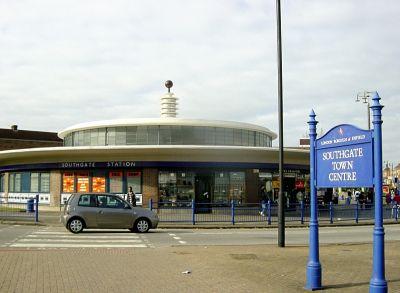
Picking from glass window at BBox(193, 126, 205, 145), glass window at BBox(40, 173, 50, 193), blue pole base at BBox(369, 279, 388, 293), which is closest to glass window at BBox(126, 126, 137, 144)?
glass window at BBox(193, 126, 205, 145)

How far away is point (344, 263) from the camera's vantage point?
39.4ft

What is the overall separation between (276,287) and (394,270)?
3473mm

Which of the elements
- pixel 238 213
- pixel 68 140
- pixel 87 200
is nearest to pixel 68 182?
pixel 68 140

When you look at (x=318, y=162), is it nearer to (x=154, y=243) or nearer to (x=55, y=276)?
(x=55, y=276)

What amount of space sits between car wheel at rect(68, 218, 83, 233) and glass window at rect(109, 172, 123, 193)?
1315 cm

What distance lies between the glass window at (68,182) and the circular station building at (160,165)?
0.21 feet

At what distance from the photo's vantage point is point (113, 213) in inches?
793

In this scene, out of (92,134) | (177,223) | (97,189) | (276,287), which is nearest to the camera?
(276,287)

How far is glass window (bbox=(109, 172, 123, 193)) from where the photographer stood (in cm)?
3319

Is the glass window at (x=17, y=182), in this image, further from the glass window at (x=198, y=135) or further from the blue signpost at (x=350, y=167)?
the blue signpost at (x=350, y=167)

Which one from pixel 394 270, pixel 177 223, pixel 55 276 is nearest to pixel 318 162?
pixel 394 270

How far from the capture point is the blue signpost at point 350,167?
307 inches

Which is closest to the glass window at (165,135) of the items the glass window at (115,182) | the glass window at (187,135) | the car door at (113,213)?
the glass window at (187,135)

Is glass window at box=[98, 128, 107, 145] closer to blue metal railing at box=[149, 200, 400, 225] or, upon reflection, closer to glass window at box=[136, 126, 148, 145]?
glass window at box=[136, 126, 148, 145]
